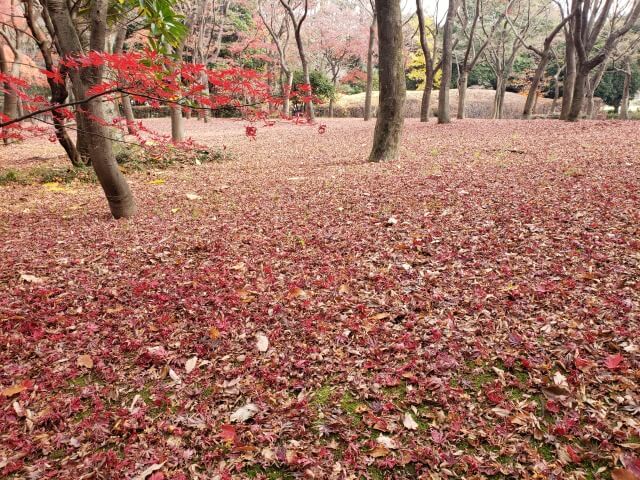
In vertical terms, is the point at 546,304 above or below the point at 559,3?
below

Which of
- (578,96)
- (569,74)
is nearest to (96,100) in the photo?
(578,96)

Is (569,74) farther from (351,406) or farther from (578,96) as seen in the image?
(351,406)

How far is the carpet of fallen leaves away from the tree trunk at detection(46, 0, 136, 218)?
1.28 feet

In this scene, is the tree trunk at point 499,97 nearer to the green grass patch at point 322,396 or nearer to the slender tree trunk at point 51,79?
the slender tree trunk at point 51,79

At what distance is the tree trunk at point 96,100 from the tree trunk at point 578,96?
12.9 meters

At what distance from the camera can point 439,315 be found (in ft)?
8.96

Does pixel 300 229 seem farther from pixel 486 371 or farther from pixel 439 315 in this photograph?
pixel 486 371

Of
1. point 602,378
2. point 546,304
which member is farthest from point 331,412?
point 546,304

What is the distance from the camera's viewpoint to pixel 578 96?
1174cm

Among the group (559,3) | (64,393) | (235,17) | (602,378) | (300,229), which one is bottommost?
(64,393)

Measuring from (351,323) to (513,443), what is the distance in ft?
3.99

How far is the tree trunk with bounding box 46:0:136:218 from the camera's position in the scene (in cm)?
396

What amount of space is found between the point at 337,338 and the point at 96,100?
152 inches

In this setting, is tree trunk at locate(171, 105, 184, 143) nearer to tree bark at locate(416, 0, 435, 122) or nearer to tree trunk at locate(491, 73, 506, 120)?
tree bark at locate(416, 0, 435, 122)
